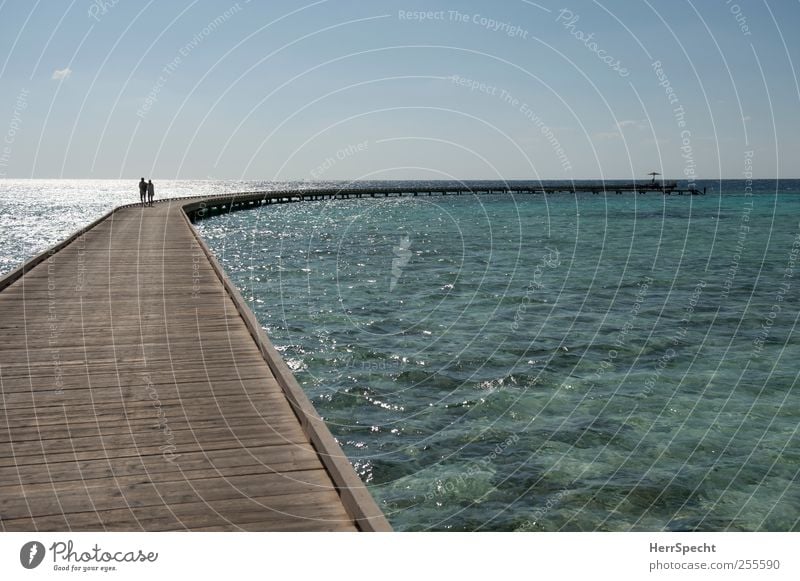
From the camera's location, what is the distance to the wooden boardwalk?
4789 millimetres

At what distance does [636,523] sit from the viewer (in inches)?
291

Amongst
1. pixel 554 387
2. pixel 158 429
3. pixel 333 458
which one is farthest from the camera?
pixel 554 387

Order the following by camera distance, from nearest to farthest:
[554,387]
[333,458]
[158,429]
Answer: [333,458]
[158,429]
[554,387]

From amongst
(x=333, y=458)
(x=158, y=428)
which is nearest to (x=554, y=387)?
(x=333, y=458)

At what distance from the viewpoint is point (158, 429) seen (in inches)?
245

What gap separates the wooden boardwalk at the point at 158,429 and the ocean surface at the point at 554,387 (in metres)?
2.03

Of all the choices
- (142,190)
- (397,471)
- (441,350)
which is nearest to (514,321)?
(441,350)

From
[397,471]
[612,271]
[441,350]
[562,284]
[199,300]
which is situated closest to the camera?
[397,471]

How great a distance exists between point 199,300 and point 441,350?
5.01 metres

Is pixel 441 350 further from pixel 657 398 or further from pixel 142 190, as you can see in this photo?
pixel 142 190

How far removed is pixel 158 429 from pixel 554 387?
7.44 m

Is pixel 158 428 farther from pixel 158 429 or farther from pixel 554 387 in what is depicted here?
pixel 554 387

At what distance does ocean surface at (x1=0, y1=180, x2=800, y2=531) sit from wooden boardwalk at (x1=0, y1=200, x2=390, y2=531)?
2.03m

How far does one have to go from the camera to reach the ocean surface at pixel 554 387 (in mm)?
7918
